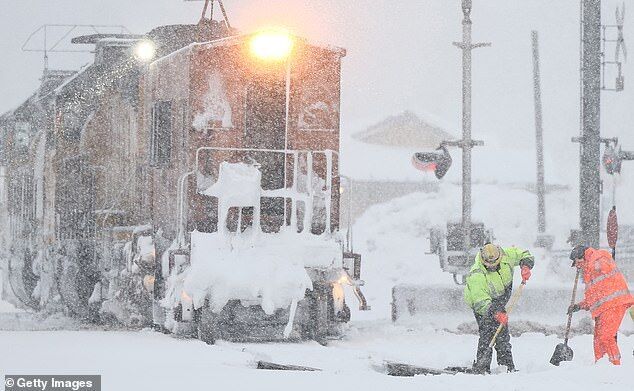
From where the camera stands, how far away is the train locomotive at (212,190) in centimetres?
1343

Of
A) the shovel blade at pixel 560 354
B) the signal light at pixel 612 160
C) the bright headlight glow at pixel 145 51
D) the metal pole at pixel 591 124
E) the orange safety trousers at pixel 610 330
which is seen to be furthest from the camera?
the signal light at pixel 612 160

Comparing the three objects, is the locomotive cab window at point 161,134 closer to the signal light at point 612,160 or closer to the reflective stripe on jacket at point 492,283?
the reflective stripe on jacket at point 492,283

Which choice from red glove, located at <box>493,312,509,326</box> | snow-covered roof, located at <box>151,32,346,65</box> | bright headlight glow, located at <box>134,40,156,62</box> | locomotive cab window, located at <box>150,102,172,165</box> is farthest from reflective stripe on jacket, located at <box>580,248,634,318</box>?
bright headlight glow, located at <box>134,40,156,62</box>

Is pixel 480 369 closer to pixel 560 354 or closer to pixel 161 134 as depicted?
pixel 560 354

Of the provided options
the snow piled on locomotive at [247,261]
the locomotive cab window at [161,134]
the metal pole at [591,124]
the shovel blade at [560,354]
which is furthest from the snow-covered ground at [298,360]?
the metal pole at [591,124]

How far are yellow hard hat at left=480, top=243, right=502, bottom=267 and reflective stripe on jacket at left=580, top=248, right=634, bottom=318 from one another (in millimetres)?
872

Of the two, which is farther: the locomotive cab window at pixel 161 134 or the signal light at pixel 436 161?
the signal light at pixel 436 161

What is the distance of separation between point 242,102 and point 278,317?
2.81 m

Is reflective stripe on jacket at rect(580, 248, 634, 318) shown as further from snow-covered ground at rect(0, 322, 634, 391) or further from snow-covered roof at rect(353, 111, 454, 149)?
snow-covered roof at rect(353, 111, 454, 149)

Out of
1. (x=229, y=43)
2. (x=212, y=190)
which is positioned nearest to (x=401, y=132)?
(x=229, y=43)

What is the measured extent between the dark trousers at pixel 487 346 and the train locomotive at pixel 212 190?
2.86 meters

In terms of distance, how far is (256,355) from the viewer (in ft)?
38.7

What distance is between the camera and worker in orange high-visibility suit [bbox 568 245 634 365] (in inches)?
424

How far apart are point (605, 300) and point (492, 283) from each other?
1039 millimetres
